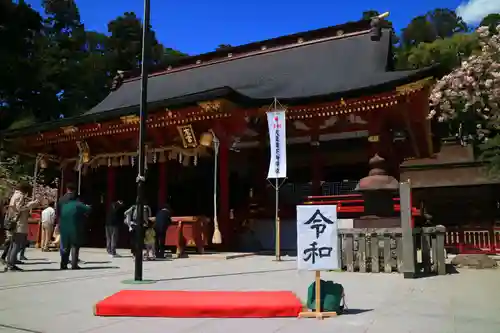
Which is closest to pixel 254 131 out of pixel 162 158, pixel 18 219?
pixel 162 158

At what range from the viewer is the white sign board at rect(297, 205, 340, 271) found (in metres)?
5.00

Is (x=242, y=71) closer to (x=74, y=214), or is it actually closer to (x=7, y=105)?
(x=74, y=214)

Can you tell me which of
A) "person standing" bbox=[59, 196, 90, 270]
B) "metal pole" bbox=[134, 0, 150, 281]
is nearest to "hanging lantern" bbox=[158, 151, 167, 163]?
"person standing" bbox=[59, 196, 90, 270]

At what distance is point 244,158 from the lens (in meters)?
17.0

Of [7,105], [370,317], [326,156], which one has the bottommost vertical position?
[370,317]

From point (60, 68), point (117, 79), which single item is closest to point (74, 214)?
point (117, 79)

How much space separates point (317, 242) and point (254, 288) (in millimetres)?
2143

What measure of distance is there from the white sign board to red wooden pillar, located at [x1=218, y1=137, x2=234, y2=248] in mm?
9085

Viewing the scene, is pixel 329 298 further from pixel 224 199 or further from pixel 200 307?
pixel 224 199

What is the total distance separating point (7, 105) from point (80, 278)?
1134 inches

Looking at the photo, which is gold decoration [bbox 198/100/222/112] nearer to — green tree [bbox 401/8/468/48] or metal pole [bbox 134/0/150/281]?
metal pole [bbox 134/0/150/281]

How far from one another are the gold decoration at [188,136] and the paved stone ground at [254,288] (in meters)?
5.34

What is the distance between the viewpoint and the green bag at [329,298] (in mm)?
5066

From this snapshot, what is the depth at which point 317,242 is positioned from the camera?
5.08 metres
